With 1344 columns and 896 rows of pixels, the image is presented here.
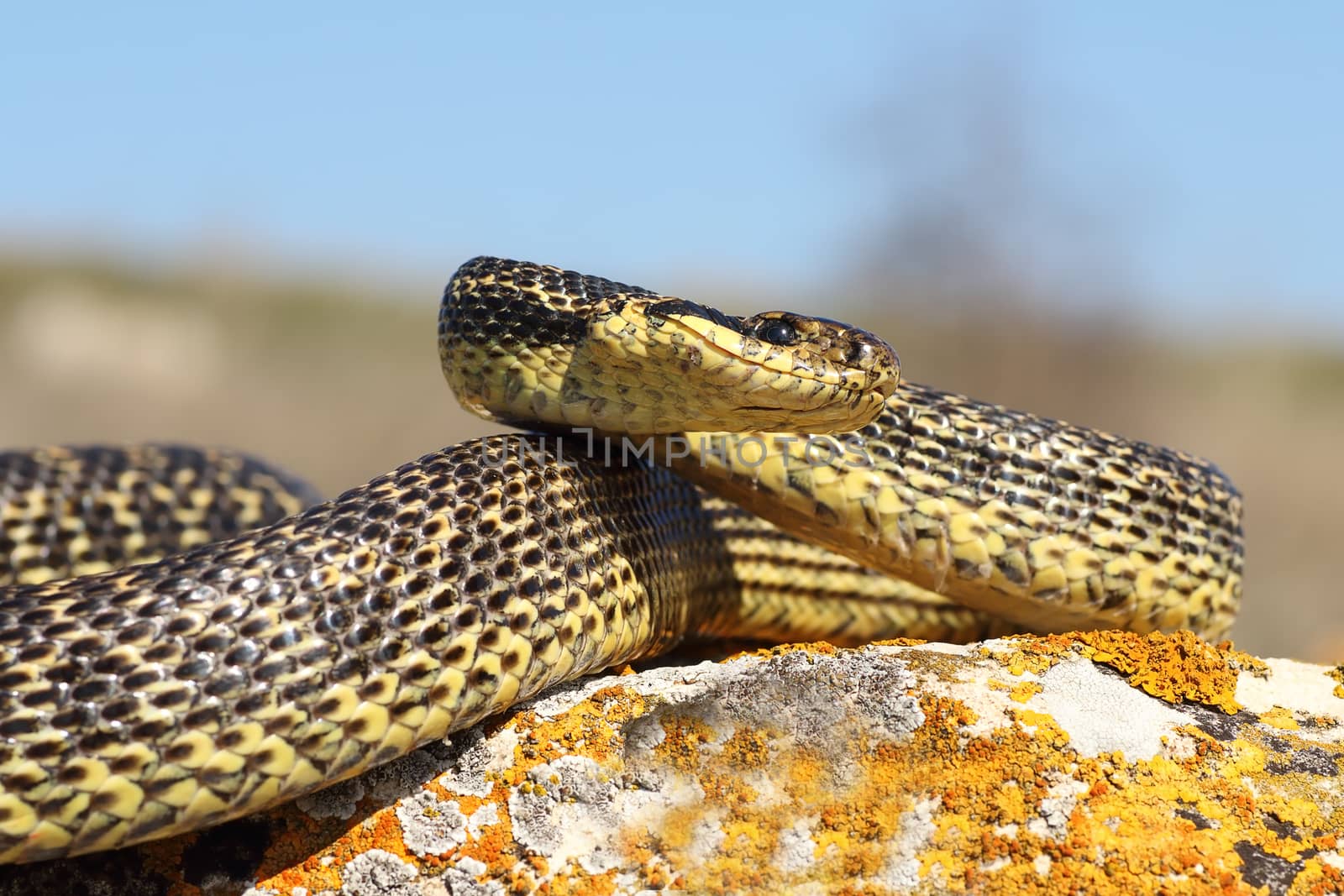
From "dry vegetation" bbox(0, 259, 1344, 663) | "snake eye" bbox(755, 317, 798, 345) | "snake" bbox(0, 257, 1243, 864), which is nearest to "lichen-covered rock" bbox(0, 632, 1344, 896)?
"snake" bbox(0, 257, 1243, 864)

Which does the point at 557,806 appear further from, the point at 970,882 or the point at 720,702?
the point at 970,882

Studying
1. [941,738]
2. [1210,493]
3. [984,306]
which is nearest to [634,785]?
[941,738]

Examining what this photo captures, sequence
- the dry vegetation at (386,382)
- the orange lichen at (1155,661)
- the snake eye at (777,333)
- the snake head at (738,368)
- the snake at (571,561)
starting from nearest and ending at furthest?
the snake at (571,561) < the orange lichen at (1155,661) < the snake head at (738,368) < the snake eye at (777,333) < the dry vegetation at (386,382)

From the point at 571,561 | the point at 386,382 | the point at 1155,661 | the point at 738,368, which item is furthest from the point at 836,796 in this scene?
the point at 386,382

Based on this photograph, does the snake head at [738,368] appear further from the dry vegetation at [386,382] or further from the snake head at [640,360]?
the dry vegetation at [386,382]

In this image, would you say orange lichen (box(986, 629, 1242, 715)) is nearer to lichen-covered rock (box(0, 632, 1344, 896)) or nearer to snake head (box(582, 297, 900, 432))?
lichen-covered rock (box(0, 632, 1344, 896))

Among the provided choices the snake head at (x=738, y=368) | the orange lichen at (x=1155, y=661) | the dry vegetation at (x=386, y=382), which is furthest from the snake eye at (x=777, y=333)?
the dry vegetation at (x=386, y=382)
